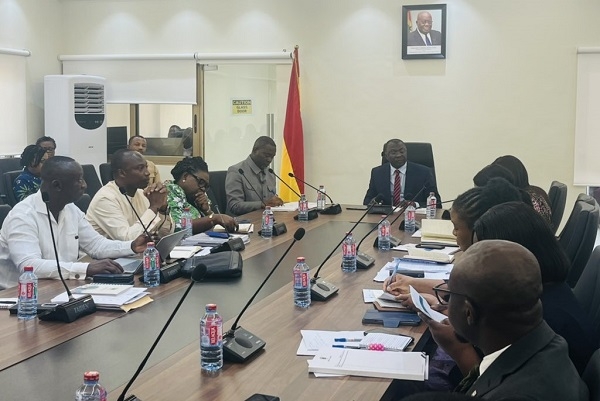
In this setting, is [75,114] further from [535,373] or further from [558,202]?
[535,373]

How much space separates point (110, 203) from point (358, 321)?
1996 mm

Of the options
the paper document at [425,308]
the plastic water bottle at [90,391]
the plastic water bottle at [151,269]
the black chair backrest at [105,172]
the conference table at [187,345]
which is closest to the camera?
the plastic water bottle at [90,391]

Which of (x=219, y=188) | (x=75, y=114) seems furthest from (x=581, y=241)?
(x=75, y=114)

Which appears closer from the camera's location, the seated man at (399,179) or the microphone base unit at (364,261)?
the microphone base unit at (364,261)

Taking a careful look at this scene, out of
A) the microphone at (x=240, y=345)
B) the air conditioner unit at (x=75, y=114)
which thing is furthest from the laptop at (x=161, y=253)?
the air conditioner unit at (x=75, y=114)

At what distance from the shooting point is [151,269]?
307 centimetres

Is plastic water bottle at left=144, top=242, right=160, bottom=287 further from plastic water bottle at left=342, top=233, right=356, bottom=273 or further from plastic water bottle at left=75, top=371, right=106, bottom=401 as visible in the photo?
plastic water bottle at left=75, top=371, right=106, bottom=401

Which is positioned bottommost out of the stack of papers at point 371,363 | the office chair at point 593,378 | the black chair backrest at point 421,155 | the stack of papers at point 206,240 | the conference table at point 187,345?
the conference table at point 187,345

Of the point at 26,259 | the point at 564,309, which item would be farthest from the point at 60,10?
the point at 564,309

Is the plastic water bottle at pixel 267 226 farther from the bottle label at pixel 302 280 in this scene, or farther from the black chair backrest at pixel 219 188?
the bottle label at pixel 302 280

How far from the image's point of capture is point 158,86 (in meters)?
8.02

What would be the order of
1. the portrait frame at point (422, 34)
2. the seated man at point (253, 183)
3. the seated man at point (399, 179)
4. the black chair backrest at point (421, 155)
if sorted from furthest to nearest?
the portrait frame at point (422, 34) → the black chair backrest at point (421, 155) → the seated man at point (399, 179) → the seated man at point (253, 183)

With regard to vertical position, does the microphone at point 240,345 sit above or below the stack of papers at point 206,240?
below

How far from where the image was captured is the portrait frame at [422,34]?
6.99 metres
